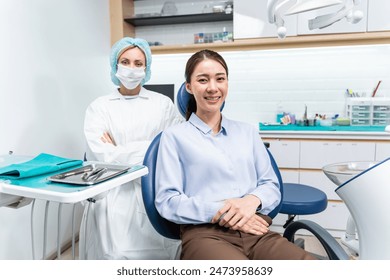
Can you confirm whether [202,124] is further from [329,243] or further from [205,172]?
[329,243]

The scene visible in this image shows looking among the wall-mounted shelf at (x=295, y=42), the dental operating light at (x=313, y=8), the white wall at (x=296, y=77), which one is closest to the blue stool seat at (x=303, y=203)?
the dental operating light at (x=313, y=8)

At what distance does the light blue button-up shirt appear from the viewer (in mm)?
1184

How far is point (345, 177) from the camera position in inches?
40.4

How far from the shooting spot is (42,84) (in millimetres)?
2203

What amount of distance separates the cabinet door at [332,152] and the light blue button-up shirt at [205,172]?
4.60ft

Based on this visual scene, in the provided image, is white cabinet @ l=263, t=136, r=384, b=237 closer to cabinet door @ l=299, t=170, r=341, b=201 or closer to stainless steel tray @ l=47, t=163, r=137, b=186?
cabinet door @ l=299, t=170, r=341, b=201

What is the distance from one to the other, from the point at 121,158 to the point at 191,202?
541mm

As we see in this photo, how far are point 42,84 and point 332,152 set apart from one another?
240cm

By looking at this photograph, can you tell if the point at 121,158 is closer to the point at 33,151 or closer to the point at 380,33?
the point at 33,151

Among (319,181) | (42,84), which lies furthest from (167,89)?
(319,181)

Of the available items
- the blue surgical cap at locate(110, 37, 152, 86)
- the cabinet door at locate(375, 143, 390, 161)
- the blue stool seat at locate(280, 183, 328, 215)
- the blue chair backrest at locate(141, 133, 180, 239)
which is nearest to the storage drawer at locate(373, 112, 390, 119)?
the cabinet door at locate(375, 143, 390, 161)
